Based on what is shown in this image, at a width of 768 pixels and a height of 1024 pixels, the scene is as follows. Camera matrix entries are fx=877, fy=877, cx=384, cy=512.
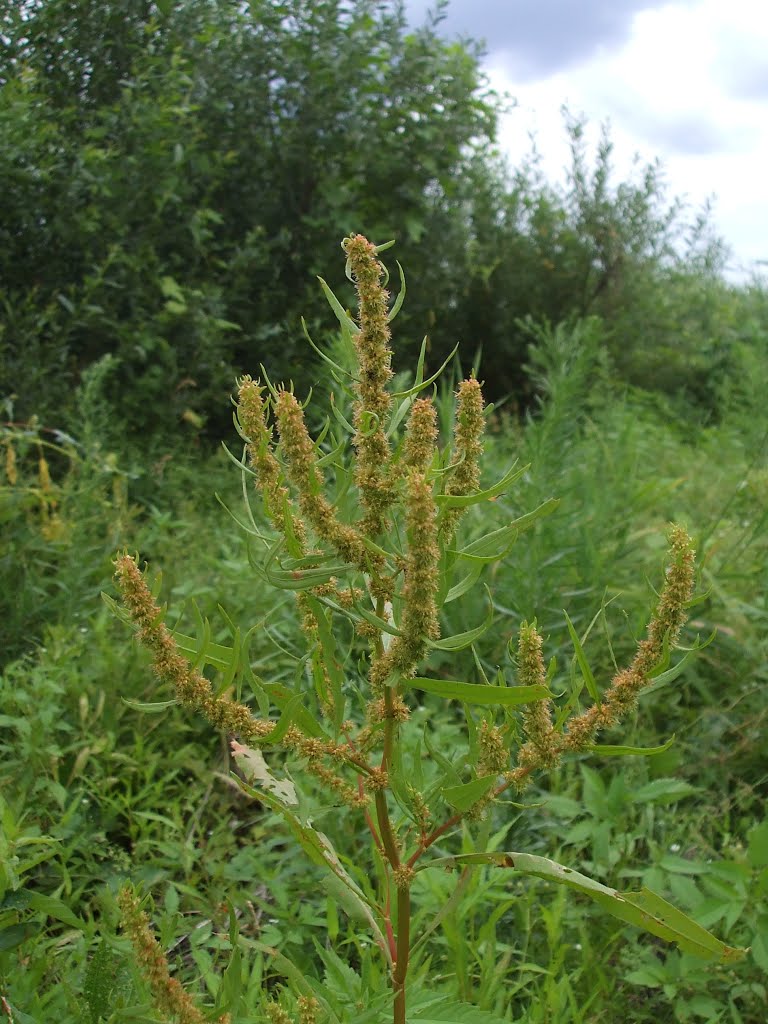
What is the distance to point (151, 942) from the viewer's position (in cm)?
114

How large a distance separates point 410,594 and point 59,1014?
1.15 m

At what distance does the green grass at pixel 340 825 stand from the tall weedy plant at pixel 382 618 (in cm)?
9

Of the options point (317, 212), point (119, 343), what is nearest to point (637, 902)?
point (119, 343)

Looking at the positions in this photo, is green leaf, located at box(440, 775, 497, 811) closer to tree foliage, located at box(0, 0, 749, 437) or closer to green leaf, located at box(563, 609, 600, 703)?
green leaf, located at box(563, 609, 600, 703)

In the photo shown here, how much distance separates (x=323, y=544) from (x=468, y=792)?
0.34 meters

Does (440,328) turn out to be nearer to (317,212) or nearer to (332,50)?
(317,212)

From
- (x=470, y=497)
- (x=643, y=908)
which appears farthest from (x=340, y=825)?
(x=470, y=497)

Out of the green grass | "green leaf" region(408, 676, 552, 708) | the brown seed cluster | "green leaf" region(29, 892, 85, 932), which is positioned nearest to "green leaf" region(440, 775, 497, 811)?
"green leaf" region(408, 676, 552, 708)

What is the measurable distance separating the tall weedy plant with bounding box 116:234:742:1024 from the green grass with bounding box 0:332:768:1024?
0.09 metres

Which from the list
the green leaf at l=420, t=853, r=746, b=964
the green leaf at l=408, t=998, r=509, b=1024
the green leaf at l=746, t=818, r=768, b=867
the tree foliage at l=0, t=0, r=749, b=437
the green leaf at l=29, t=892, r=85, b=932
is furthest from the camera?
the tree foliage at l=0, t=0, r=749, b=437

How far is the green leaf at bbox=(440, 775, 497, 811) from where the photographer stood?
101 cm

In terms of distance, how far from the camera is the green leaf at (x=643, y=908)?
3.50 feet

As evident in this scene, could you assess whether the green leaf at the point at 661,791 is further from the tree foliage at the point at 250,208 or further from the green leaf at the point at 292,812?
the tree foliage at the point at 250,208

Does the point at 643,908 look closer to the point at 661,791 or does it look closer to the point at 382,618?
the point at 382,618
